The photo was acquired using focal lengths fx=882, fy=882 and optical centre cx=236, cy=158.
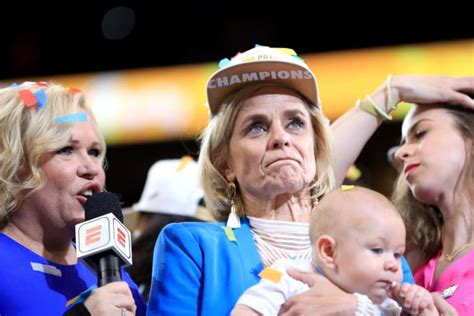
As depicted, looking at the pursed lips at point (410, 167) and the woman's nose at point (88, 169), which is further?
the pursed lips at point (410, 167)

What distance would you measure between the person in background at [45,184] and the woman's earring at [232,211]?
0.38m

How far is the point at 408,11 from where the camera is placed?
22.1 ft

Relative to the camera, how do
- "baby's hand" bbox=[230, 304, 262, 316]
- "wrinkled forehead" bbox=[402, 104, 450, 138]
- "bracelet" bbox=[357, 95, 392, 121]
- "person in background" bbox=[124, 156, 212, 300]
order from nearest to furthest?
"baby's hand" bbox=[230, 304, 262, 316] → "wrinkled forehead" bbox=[402, 104, 450, 138] → "bracelet" bbox=[357, 95, 392, 121] → "person in background" bbox=[124, 156, 212, 300]

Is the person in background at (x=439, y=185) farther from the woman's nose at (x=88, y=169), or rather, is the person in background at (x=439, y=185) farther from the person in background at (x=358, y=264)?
the woman's nose at (x=88, y=169)

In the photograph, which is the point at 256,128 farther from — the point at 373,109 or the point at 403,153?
the point at 373,109

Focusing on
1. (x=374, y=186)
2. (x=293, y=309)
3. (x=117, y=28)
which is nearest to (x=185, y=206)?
(x=293, y=309)

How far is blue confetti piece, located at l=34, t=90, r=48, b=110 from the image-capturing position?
2588 mm

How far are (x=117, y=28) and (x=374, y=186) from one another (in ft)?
8.16

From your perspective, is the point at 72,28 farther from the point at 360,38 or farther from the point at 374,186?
the point at 374,186

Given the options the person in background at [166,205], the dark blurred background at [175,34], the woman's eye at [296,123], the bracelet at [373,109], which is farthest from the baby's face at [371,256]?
the dark blurred background at [175,34]

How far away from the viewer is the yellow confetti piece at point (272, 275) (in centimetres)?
211

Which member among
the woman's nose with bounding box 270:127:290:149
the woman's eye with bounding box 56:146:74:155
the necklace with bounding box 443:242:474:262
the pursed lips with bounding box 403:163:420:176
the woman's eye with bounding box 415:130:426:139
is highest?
the woman's nose with bounding box 270:127:290:149

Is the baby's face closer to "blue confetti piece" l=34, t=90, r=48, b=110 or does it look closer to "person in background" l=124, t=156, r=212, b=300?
"blue confetti piece" l=34, t=90, r=48, b=110

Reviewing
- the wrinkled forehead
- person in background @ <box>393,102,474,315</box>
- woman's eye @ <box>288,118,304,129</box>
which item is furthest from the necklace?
woman's eye @ <box>288,118,304,129</box>
